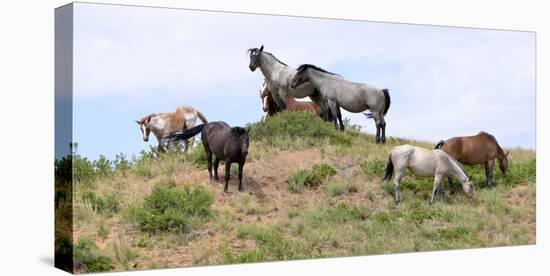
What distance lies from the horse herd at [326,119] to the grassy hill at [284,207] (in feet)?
0.68

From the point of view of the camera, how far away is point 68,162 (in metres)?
11.2

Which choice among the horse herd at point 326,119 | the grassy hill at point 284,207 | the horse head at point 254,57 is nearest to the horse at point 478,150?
the horse herd at point 326,119

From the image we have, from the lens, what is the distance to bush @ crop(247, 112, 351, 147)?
13.7 m

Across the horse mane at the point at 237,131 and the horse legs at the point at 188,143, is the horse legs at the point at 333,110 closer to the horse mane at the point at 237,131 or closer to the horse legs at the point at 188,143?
the horse mane at the point at 237,131

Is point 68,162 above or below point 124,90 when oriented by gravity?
below

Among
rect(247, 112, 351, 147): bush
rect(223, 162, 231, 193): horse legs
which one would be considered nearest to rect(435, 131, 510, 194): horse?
rect(247, 112, 351, 147): bush

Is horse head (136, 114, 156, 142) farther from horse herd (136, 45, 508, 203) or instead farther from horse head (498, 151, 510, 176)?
horse head (498, 151, 510, 176)

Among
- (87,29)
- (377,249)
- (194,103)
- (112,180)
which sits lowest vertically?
(377,249)

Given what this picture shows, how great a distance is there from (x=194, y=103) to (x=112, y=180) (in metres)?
1.48

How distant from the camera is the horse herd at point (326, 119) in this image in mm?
12531

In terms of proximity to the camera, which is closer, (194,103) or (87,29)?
(87,29)

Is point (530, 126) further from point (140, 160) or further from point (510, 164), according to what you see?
point (140, 160)

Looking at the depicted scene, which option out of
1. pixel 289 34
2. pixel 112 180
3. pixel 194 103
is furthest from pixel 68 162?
pixel 289 34

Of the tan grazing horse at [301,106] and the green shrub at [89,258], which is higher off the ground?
the tan grazing horse at [301,106]
